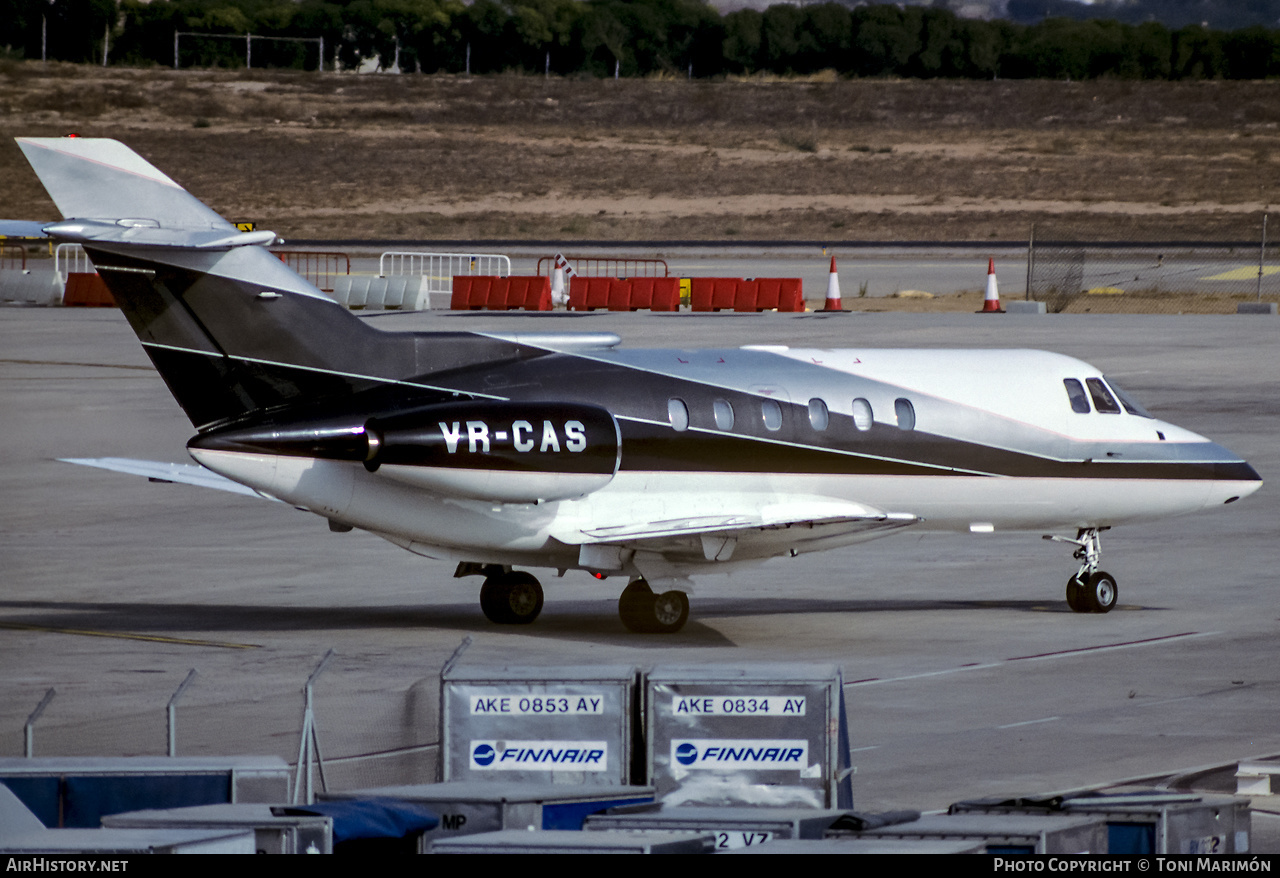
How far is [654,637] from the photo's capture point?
19.1 meters

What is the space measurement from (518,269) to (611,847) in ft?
219

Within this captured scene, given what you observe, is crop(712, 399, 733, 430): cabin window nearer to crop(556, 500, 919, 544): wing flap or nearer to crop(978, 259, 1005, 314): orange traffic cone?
crop(556, 500, 919, 544): wing flap

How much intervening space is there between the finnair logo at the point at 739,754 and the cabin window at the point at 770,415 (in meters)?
8.80

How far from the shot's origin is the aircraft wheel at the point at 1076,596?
2067 centimetres

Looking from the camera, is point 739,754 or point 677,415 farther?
point 677,415

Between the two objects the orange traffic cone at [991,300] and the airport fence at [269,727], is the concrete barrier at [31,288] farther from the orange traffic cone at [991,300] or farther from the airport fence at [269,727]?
the airport fence at [269,727]

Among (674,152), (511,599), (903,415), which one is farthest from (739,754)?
(674,152)

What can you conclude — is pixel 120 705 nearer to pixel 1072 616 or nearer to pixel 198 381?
pixel 198 381

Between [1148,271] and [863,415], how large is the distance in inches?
2049

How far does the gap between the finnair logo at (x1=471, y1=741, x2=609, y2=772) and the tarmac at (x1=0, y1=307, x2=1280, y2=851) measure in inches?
32.3

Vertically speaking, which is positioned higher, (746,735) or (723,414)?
(723,414)

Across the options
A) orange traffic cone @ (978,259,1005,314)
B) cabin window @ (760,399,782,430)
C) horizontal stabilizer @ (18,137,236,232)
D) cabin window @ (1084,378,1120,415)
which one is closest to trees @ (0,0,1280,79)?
orange traffic cone @ (978,259,1005,314)

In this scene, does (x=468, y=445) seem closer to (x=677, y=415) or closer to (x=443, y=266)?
(x=677, y=415)
